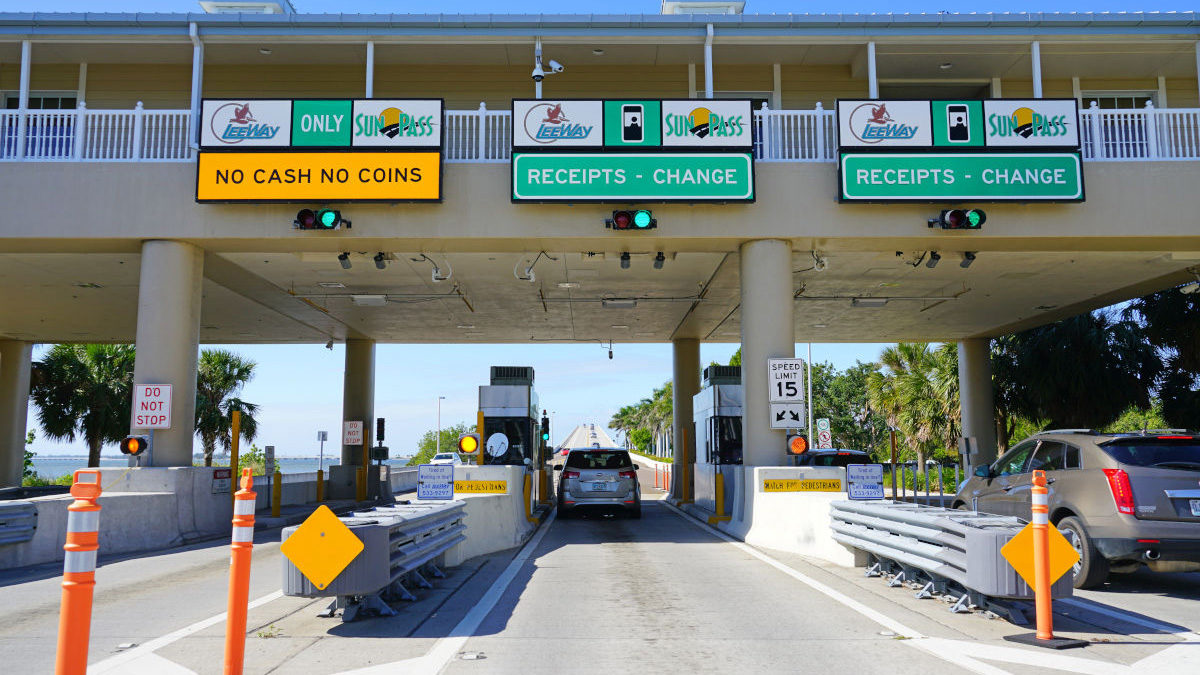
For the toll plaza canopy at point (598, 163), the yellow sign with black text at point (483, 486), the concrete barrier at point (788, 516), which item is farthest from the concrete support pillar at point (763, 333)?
the yellow sign with black text at point (483, 486)

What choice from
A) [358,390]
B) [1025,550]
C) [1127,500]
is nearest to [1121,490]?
[1127,500]

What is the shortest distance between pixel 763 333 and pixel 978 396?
1452 centimetres

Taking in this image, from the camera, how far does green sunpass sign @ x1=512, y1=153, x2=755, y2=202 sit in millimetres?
15938

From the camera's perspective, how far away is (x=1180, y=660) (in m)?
6.58

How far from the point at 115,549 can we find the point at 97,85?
10606mm

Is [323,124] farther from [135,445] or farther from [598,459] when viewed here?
[598,459]

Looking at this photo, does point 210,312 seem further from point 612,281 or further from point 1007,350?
→ point 1007,350

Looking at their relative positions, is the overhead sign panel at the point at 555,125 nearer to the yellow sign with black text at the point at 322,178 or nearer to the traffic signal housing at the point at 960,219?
the yellow sign with black text at the point at 322,178

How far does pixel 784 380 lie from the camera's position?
15.9 metres

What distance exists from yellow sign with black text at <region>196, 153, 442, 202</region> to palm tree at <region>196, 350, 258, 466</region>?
2016 centimetres

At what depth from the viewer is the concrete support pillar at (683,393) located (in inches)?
1145

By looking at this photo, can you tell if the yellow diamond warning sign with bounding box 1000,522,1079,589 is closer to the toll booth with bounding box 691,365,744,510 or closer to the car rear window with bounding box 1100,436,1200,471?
the car rear window with bounding box 1100,436,1200,471

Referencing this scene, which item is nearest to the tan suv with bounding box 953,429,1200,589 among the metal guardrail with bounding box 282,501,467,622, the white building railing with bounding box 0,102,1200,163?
the metal guardrail with bounding box 282,501,467,622

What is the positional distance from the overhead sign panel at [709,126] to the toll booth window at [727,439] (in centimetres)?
960
